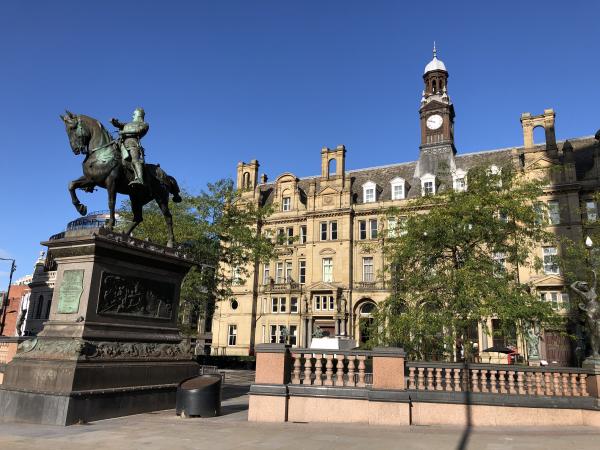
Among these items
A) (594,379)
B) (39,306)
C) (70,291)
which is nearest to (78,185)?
(70,291)

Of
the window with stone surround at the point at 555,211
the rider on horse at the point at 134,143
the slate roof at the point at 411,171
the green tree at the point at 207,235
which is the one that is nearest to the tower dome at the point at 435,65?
the slate roof at the point at 411,171

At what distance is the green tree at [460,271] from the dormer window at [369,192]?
98.2 ft

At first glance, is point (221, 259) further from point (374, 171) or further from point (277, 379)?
point (374, 171)

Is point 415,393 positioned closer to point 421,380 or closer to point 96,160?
point 421,380

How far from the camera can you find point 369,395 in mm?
10898

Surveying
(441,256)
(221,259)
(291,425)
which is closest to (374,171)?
(221,259)

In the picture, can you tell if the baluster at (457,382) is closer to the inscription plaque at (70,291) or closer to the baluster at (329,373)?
the baluster at (329,373)

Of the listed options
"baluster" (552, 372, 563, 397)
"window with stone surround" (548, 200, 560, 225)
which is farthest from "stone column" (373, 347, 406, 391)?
"window with stone surround" (548, 200, 560, 225)

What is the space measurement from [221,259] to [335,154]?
94.7ft

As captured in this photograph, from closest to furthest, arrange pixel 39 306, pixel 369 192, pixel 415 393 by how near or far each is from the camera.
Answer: pixel 415 393 < pixel 369 192 < pixel 39 306

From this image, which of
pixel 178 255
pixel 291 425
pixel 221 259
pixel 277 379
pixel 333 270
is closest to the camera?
pixel 291 425

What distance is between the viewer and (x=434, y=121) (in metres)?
53.9

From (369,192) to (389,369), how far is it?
42731 millimetres

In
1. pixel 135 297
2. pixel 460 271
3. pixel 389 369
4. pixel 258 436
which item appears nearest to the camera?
pixel 258 436
